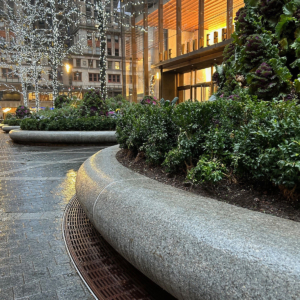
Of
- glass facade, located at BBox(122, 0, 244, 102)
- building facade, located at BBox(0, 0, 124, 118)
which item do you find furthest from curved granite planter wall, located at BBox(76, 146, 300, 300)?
building facade, located at BBox(0, 0, 124, 118)

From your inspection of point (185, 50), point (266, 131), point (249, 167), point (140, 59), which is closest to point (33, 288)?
point (249, 167)

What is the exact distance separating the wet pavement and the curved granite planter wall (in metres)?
0.57

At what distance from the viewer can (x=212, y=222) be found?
181 centimetres

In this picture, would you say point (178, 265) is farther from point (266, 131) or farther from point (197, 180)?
point (266, 131)

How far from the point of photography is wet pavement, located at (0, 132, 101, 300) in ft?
7.72

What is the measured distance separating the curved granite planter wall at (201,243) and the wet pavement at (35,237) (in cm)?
57

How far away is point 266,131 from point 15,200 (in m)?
4.21

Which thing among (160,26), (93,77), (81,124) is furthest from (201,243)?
(93,77)

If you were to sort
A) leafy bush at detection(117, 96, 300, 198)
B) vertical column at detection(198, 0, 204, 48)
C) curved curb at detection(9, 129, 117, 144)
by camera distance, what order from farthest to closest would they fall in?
1. vertical column at detection(198, 0, 204, 48)
2. curved curb at detection(9, 129, 117, 144)
3. leafy bush at detection(117, 96, 300, 198)

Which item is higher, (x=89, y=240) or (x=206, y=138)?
(x=206, y=138)

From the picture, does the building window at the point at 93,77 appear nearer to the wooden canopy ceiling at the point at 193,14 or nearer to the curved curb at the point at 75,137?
the wooden canopy ceiling at the point at 193,14

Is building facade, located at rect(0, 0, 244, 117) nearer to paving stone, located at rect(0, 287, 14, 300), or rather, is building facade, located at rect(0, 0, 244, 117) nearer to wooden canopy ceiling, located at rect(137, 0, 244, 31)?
wooden canopy ceiling, located at rect(137, 0, 244, 31)

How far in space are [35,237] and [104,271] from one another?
1.19m

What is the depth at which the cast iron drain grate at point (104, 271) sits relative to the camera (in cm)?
229
